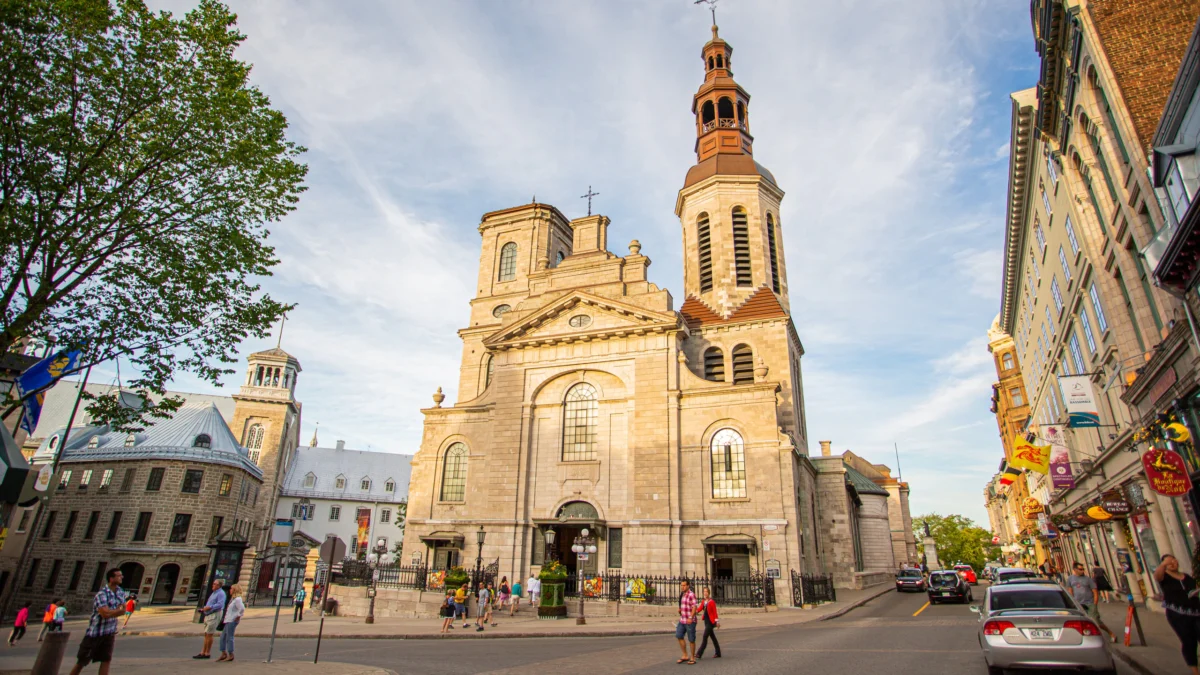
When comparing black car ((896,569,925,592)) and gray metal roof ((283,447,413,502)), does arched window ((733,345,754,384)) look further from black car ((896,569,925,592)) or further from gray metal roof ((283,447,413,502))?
gray metal roof ((283,447,413,502))

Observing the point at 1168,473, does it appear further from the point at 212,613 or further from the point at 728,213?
the point at 728,213

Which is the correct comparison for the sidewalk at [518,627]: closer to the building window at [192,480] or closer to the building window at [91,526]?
the building window at [192,480]

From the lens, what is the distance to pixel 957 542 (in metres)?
93.2

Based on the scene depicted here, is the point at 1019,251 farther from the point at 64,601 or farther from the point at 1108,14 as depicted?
the point at 64,601

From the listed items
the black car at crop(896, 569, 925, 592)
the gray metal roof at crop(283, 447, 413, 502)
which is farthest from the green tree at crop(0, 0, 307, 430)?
the gray metal roof at crop(283, 447, 413, 502)

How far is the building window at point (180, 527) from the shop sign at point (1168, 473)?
49.3m

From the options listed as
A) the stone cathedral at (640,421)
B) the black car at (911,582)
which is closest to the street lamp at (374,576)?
the stone cathedral at (640,421)

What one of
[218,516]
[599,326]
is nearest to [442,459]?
[599,326]

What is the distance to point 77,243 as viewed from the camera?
11883 millimetres

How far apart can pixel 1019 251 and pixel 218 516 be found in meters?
52.8

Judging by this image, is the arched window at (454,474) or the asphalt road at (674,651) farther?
the arched window at (454,474)

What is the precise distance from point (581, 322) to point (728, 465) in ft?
34.8

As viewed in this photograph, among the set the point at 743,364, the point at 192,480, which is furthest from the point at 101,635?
the point at 192,480

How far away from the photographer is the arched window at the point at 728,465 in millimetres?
28250
